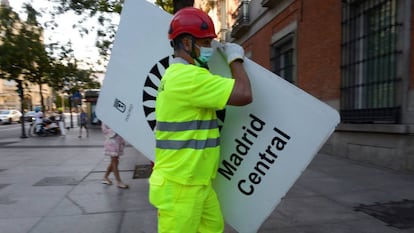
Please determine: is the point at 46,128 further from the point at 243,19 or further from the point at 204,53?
the point at 204,53

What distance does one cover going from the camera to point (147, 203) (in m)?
5.24

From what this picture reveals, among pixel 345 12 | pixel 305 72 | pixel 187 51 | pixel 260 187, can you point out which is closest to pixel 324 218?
pixel 260 187

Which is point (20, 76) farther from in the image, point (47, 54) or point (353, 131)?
point (353, 131)

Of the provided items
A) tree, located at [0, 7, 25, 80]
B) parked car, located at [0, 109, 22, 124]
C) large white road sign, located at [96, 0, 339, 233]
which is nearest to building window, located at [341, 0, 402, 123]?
large white road sign, located at [96, 0, 339, 233]

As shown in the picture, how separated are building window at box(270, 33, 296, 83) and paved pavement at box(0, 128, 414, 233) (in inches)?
208

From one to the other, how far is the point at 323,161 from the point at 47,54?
17.8 m

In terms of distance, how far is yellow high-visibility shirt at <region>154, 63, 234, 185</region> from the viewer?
1982 millimetres

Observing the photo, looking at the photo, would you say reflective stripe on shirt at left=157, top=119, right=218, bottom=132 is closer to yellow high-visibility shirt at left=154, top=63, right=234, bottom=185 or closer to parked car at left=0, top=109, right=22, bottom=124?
yellow high-visibility shirt at left=154, top=63, right=234, bottom=185

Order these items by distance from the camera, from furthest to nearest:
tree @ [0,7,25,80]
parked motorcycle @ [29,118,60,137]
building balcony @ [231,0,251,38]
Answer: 1. parked motorcycle @ [29,118,60,137]
2. tree @ [0,7,25,80]
3. building balcony @ [231,0,251,38]

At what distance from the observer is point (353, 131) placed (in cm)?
828

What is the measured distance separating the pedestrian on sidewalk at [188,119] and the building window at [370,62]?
20.2 feet

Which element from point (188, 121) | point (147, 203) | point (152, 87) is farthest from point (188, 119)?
point (147, 203)

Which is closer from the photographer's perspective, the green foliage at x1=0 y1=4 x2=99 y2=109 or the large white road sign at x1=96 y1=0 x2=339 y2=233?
the large white road sign at x1=96 y1=0 x2=339 y2=233

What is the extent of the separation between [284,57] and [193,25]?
39.4 feet
